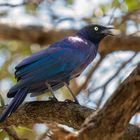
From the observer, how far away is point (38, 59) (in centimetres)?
471

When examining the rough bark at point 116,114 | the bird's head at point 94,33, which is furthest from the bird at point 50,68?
the rough bark at point 116,114

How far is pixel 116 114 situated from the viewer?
3.07 meters

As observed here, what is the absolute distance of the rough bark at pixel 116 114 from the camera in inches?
117

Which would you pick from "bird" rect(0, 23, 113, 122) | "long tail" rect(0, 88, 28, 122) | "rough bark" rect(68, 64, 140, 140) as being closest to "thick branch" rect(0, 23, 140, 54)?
"bird" rect(0, 23, 113, 122)

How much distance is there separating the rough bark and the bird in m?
1.23

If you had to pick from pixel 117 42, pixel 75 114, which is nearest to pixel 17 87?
pixel 75 114

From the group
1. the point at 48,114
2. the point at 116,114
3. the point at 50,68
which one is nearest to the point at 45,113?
the point at 48,114

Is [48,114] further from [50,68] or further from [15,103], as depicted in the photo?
[50,68]

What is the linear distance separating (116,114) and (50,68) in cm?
170

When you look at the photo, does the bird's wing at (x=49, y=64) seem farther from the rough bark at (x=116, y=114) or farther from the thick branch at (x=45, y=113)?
the rough bark at (x=116, y=114)

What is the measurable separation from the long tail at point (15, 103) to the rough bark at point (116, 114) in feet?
3.83

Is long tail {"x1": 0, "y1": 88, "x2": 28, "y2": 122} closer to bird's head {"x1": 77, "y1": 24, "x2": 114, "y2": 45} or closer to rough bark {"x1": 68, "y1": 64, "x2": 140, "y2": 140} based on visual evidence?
rough bark {"x1": 68, "y1": 64, "x2": 140, "y2": 140}

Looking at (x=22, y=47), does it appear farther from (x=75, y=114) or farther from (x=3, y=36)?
(x=75, y=114)

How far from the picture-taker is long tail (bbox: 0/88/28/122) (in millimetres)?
4090
